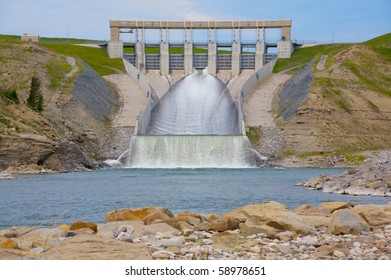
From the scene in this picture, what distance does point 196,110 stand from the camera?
112812 millimetres

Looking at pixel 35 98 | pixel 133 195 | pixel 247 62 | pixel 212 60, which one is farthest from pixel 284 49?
pixel 133 195

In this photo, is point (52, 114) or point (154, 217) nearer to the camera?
point (154, 217)

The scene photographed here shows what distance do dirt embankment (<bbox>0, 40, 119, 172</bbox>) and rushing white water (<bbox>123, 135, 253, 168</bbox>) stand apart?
6.85 metres

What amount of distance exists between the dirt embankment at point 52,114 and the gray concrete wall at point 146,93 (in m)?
4.27

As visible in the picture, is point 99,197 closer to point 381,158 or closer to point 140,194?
point 140,194

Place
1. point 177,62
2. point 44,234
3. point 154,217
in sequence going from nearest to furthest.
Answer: point 44,234 < point 154,217 < point 177,62

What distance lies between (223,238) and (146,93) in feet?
301

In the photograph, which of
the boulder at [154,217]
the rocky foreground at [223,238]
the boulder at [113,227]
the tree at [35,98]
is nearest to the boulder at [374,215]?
the rocky foreground at [223,238]

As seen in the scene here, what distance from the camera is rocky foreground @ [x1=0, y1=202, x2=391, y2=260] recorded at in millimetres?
16583

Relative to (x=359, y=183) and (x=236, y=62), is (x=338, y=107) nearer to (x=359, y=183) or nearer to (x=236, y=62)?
(x=236, y=62)

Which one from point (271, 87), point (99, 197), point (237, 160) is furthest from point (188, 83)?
point (99, 197)

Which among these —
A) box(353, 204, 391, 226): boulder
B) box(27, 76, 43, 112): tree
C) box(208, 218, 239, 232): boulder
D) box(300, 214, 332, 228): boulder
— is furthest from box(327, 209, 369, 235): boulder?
box(27, 76, 43, 112): tree

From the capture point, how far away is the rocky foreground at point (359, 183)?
46750mm

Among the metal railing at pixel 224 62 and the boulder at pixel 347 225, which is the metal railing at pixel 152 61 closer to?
the metal railing at pixel 224 62
